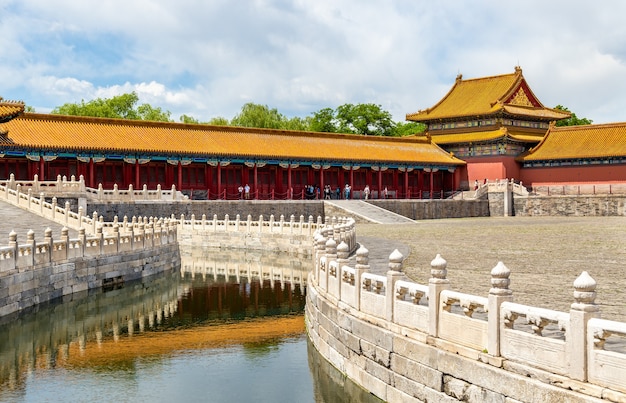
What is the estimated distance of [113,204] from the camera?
41.3 meters

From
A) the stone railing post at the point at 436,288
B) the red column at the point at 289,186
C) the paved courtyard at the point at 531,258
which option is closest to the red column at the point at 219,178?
the red column at the point at 289,186

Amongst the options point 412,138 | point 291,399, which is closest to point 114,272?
point 291,399

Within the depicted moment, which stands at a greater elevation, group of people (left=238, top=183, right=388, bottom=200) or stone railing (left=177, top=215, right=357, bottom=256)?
group of people (left=238, top=183, right=388, bottom=200)

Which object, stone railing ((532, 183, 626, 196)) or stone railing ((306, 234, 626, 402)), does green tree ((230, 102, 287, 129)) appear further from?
stone railing ((306, 234, 626, 402))

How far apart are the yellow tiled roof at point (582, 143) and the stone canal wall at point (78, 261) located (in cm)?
3651

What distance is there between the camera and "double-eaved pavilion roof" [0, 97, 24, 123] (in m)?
41.0

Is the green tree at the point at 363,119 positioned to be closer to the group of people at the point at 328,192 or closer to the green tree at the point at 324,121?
the green tree at the point at 324,121

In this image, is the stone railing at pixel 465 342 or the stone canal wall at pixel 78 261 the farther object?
the stone canal wall at pixel 78 261

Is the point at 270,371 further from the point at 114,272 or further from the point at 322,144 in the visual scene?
the point at 322,144

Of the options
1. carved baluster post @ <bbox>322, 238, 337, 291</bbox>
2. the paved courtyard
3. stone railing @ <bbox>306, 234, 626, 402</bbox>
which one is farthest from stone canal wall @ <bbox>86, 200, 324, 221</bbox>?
stone railing @ <bbox>306, 234, 626, 402</bbox>

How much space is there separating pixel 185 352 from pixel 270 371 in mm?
2702

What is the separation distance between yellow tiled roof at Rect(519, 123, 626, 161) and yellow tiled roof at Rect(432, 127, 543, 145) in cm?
148

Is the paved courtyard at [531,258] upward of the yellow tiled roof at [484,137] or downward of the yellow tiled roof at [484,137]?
downward

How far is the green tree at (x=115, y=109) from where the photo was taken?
7731 centimetres
